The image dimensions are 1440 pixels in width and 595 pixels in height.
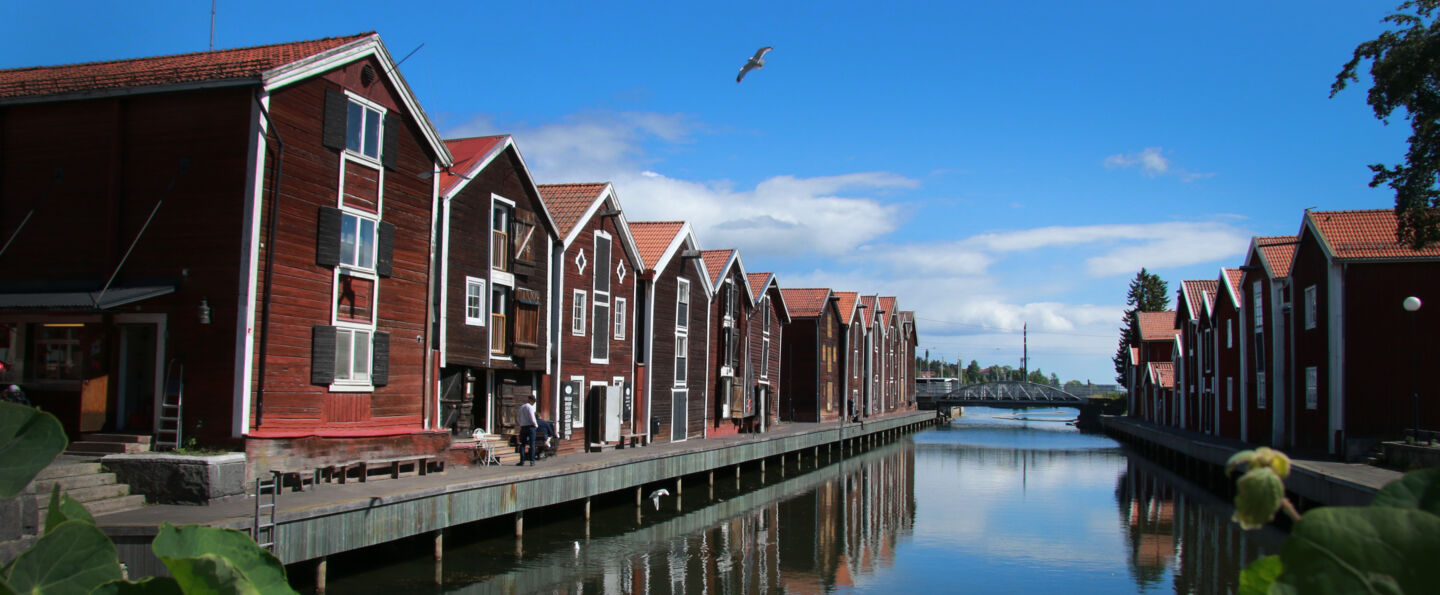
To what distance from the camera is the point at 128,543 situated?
1259 cm

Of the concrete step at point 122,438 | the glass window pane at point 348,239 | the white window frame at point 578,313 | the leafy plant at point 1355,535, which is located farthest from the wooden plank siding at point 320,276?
the leafy plant at point 1355,535

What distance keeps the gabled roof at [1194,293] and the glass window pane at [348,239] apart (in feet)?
146

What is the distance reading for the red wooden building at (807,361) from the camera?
58.4 meters

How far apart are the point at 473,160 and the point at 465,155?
88 cm

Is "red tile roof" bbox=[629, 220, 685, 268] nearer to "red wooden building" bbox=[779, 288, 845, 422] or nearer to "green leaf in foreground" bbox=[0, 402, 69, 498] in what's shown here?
"red wooden building" bbox=[779, 288, 845, 422]

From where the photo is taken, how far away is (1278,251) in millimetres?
39375

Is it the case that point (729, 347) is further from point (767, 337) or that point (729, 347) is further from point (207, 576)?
point (207, 576)

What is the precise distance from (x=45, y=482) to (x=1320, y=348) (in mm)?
33960

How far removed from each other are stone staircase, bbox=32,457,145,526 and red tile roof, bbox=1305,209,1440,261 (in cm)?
3149

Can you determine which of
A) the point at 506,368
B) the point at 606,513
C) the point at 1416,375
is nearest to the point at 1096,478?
the point at 1416,375

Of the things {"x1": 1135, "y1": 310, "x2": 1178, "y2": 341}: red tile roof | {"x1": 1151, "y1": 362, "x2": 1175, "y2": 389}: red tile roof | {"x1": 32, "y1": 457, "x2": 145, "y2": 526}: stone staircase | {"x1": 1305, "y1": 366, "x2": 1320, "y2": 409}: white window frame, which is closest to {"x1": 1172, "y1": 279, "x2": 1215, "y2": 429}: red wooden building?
{"x1": 1151, "y1": 362, "x2": 1175, "y2": 389}: red tile roof

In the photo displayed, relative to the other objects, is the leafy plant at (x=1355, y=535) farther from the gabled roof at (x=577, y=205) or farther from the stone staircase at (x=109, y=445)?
the gabled roof at (x=577, y=205)

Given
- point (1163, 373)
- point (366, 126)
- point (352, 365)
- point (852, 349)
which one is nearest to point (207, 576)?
point (352, 365)

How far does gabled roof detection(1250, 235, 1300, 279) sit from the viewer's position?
38.0 meters
